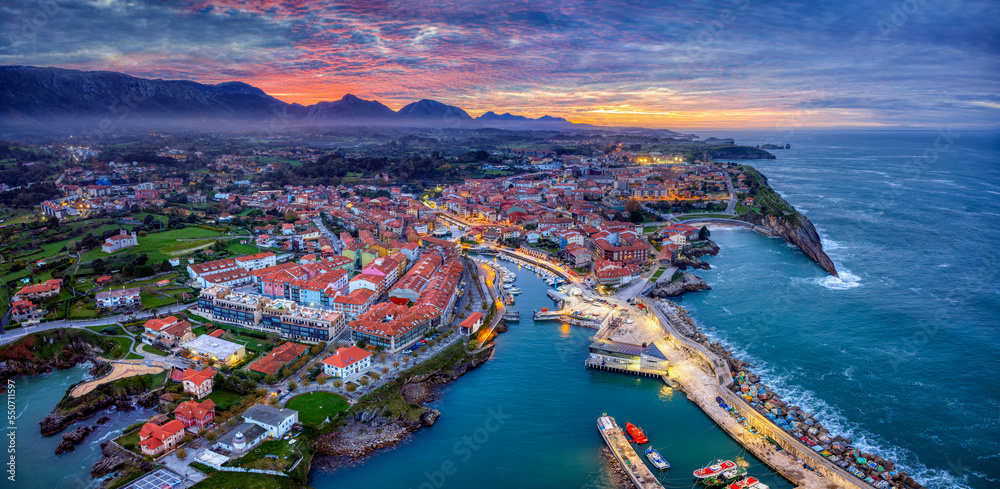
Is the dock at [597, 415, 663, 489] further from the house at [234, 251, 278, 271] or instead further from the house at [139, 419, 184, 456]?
the house at [234, 251, 278, 271]

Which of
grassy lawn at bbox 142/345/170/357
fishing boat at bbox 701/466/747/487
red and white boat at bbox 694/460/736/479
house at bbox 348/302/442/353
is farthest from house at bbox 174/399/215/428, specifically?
fishing boat at bbox 701/466/747/487

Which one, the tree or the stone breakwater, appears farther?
the tree

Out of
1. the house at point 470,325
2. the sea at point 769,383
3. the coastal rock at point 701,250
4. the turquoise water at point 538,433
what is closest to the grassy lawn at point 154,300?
the sea at point 769,383

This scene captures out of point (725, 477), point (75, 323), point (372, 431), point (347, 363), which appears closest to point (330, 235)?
point (75, 323)

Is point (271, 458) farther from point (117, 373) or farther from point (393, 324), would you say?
point (117, 373)

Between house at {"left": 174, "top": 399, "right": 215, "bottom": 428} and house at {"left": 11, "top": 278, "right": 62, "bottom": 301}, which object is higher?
house at {"left": 11, "top": 278, "right": 62, "bottom": 301}

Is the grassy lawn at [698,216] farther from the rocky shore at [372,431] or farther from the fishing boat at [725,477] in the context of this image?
the fishing boat at [725,477]
